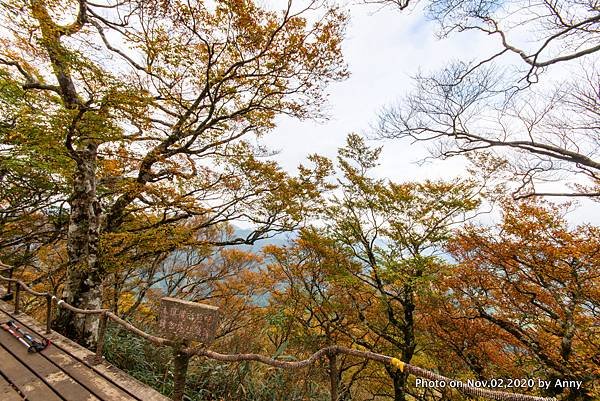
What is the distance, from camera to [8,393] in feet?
10.2

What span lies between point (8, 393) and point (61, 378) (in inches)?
17.9

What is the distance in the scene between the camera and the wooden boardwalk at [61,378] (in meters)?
3.14

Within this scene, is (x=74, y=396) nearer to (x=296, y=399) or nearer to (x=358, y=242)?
(x=296, y=399)

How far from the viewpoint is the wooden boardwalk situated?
3139 millimetres

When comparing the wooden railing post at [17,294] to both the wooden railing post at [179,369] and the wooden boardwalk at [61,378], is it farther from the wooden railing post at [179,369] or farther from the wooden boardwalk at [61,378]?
the wooden railing post at [179,369]

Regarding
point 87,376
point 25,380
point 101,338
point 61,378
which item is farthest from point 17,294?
point 87,376

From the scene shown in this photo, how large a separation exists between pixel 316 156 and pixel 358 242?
315 centimetres

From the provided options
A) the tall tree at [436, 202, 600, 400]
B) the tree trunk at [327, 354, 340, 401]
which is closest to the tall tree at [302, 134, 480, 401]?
the tall tree at [436, 202, 600, 400]

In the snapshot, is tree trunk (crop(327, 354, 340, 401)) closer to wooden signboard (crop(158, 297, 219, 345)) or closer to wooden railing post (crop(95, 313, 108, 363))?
wooden signboard (crop(158, 297, 219, 345))

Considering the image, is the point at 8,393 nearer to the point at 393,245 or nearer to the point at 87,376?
the point at 87,376

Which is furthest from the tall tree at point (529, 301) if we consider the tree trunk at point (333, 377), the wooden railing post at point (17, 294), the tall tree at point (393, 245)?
the wooden railing post at point (17, 294)

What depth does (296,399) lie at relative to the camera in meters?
5.82

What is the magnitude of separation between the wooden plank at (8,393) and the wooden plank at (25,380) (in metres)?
0.05

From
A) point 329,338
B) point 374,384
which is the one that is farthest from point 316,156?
point 374,384
